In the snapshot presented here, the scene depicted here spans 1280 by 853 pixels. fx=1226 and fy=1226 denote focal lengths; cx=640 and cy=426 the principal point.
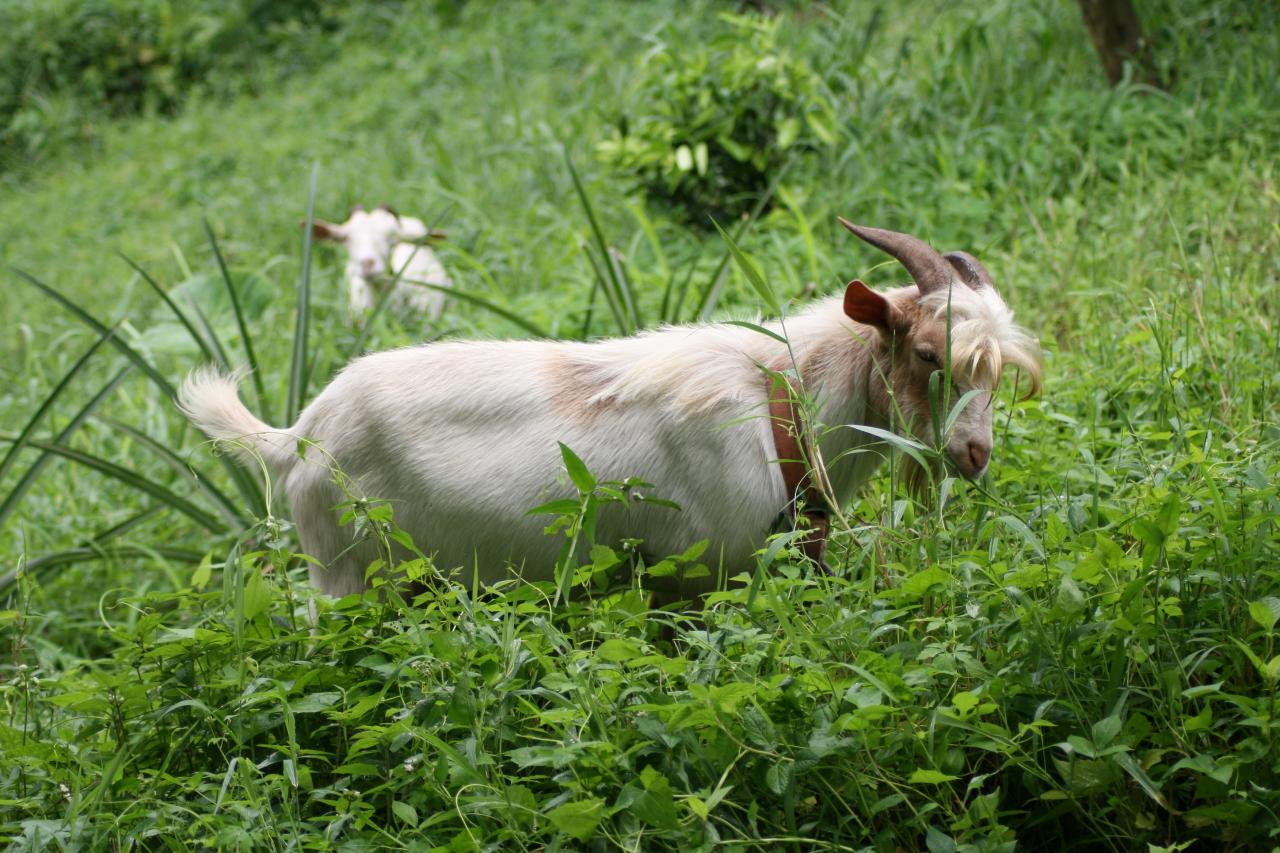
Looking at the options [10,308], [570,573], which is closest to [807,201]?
[570,573]

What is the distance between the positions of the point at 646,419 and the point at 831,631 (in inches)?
30.7

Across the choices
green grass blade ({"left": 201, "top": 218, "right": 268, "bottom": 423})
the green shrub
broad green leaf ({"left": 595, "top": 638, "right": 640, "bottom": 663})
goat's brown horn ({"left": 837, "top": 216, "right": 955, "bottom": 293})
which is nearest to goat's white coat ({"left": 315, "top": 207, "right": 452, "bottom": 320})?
the green shrub

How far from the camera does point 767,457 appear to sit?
2779 mm

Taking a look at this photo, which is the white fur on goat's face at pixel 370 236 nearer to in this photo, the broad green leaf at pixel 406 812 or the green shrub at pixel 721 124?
the green shrub at pixel 721 124

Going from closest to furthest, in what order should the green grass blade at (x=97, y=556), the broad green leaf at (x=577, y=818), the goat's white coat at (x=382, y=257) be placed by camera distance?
1. the broad green leaf at (x=577, y=818)
2. the green grass blade at (x=97, y=556)
3. the goat's white coat at (x=382, y=257)

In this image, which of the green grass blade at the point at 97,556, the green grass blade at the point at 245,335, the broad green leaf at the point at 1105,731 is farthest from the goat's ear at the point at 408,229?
the broad green leaf at the point at 1105,731

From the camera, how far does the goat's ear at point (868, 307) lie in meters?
2.65

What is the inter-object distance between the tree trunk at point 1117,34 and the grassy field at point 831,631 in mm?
471

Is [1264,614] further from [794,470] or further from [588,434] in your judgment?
[588,434]

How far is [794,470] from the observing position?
9.12 feet

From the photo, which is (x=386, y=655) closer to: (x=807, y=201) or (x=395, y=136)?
(x=807, y=201)

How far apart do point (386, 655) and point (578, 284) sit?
322cm

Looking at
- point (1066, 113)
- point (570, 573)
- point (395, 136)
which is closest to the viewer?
point (570, 573)

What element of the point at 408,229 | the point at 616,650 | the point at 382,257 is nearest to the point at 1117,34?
the point at 408,229
